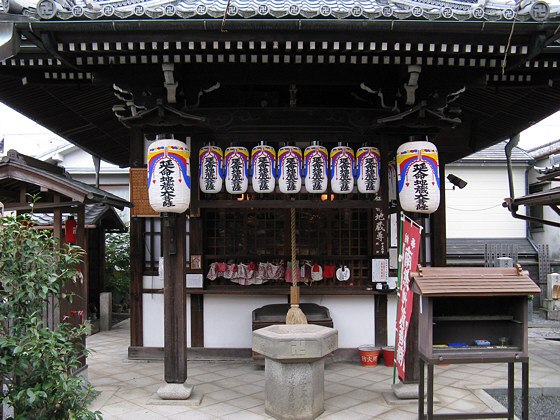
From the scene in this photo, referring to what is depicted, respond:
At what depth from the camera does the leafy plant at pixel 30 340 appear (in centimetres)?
391

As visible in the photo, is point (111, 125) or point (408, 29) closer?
point (408, 29)

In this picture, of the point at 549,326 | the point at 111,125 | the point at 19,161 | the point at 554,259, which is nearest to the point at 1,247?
the point at 19,161

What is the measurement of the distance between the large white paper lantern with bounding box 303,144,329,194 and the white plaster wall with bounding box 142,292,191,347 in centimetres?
386

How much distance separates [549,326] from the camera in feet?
45.0

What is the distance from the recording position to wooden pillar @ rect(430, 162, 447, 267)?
9.60 meters

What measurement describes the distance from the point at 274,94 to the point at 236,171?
2193mm

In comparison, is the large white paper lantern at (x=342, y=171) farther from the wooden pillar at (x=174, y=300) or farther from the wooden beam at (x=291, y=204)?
the wooden pillar at (x=174, y=300)

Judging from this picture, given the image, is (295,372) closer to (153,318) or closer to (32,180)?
(153,318)

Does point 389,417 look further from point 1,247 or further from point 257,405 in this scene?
point 1,247

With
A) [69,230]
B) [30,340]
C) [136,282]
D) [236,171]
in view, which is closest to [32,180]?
[69,230]

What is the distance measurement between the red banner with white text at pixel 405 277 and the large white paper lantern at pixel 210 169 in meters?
2.82

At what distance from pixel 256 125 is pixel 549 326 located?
11.5m

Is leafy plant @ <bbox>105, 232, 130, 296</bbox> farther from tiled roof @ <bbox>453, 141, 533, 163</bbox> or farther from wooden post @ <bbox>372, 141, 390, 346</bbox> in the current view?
tiled roof @ <bbox>453, 141, 533, 163</bbox>

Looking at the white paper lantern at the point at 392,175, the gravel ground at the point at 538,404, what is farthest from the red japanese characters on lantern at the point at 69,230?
the gravel ground at the point at 538,404
